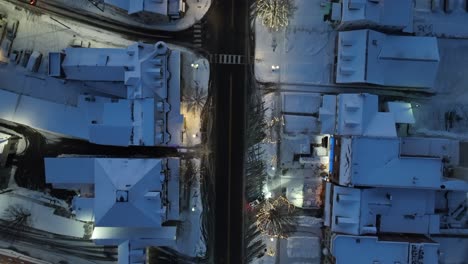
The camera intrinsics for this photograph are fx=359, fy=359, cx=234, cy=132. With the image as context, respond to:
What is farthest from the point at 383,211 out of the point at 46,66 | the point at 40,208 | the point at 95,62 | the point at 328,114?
the point at 46,66

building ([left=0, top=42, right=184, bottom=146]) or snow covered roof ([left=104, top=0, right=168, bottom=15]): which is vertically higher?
snow covered roof ([left=104, top=0, right=168, bottom=15])

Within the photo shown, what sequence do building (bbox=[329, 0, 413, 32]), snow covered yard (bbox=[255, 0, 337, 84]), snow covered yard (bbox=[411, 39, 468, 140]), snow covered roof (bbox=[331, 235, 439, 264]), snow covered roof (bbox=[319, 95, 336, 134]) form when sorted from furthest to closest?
snow covered yard (bbox=[255, 0, 337, 84]) → snow covered yard (bbox=[411, 39, 468, 140]) → snow covered roof (bbox=[319, 95, 336, 134]) → snow covered roof (bbox=[331, 235, 439, 264]) → building (bbox=[329, 0, 413, 32])

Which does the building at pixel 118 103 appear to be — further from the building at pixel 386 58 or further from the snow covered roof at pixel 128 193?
the building at pixel 386 58

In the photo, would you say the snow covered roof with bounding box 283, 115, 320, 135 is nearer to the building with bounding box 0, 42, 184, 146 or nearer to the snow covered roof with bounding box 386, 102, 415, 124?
the snow covered roof with bounding box 386, 102, 415, 124

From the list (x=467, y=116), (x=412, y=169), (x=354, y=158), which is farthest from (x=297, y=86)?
(x=467, y=116)

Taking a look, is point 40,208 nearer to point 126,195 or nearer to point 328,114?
point 126,195

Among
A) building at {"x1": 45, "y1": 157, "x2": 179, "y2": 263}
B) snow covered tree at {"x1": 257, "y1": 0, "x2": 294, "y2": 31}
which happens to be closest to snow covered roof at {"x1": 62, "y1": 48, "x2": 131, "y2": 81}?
building at {"x1": 45, "y1": 157, "x2": 179, "y2": 263}

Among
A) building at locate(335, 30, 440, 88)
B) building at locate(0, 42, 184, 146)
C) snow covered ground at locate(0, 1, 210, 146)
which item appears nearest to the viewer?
building at locate(0, 42, 184, 146)
